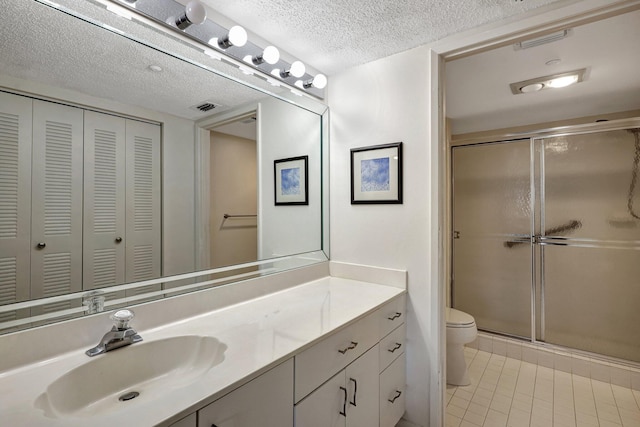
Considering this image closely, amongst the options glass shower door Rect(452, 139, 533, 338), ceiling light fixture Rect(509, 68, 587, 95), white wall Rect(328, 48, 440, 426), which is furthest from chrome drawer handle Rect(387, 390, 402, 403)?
ceiling light fixture Rect(509, 68, 587, 95)

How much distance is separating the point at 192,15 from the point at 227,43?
0.70ft

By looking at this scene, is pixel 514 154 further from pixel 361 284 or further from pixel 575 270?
pixel 361 284

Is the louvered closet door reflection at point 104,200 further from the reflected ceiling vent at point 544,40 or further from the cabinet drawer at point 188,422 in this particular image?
the reflected ceiling vent at point 544,40

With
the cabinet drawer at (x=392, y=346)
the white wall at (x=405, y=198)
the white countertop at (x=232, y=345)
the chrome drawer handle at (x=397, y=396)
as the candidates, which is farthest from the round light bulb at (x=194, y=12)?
the chrome drawer handle at (x=397, y=396)

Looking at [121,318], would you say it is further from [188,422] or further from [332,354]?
[332,354]

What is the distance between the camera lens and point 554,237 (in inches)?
103

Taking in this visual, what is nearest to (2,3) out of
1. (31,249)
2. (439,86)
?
(31,249)

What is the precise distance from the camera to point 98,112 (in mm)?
1071

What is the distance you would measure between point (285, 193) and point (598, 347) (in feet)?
9.04

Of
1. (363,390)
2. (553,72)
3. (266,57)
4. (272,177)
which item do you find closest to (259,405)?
(363,390)

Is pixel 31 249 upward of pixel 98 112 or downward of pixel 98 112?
downward

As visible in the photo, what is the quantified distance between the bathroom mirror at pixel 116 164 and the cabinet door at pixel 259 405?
1.94 ft

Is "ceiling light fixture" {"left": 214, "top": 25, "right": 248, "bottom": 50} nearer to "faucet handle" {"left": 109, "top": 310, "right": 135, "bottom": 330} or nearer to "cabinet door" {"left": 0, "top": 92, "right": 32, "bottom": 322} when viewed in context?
"cabinet door" {"left": 0, "top": 92, "right": 32, "bottom": 322}

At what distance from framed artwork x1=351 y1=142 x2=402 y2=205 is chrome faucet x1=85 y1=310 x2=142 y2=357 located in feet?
4.27
